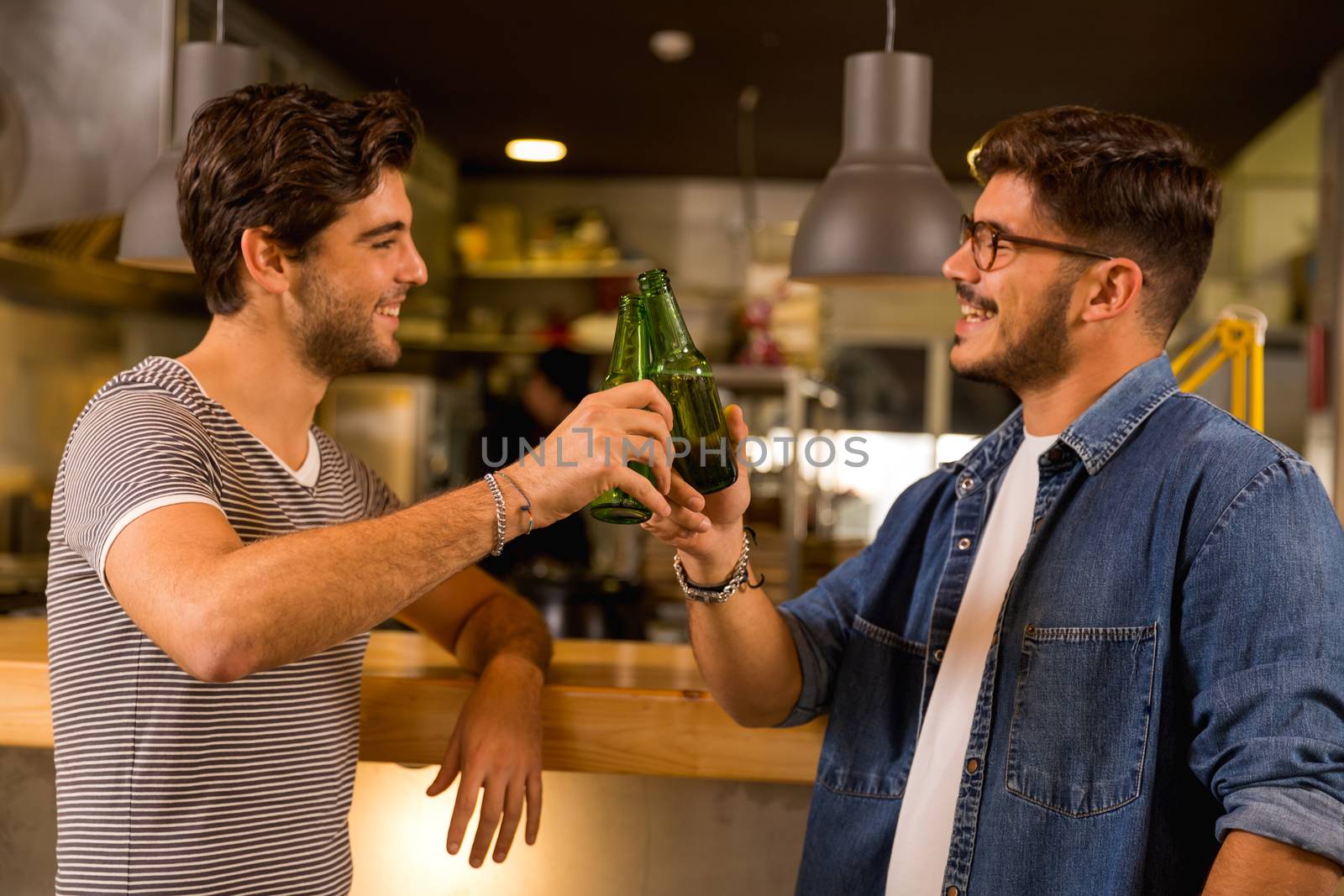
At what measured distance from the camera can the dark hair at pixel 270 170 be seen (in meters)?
→ 1.34

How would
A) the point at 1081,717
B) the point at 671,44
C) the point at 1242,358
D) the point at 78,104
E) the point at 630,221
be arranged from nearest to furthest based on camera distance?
the point at 1081,717 → the point at 1242,358 → the point at 78,104 → the point at 671,44 → the point at 630,221

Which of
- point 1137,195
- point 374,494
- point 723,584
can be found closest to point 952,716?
point 723,584

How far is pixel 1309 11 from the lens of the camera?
144 inches

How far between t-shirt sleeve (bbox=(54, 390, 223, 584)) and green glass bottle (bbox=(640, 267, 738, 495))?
1.43ft

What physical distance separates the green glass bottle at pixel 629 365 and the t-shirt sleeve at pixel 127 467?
361 mm

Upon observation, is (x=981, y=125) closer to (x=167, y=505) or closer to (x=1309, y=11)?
(x=1309, y=11)

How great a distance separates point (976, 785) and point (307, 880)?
718 millimetres

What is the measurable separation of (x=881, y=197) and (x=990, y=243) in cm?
46

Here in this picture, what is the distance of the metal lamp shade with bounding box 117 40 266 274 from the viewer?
1.93 meters

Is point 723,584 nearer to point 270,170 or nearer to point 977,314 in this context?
point 977,314

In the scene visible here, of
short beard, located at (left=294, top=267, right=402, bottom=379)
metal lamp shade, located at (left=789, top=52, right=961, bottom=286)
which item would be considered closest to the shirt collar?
metal lamp shade, located at (left=789, top=52, right=961, bottom=286)

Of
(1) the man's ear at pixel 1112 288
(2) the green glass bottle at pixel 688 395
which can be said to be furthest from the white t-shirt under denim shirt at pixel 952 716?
(2) the green glass bottle at pixel 688 395

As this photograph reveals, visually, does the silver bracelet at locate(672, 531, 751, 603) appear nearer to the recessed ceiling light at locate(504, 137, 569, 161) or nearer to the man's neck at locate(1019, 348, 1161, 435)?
the man's neck at locate(1019, 348, 1161, 435)

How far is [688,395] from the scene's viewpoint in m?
1.21
